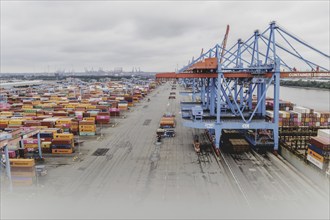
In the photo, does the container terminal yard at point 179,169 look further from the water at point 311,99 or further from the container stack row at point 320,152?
the water at point 311,99

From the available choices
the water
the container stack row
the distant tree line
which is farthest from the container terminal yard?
the distant tree line

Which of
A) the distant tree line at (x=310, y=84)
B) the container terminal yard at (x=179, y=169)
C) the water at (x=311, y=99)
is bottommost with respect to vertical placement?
the container terminal yard at (x=179, y=169)

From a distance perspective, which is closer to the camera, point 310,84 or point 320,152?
point 320,152

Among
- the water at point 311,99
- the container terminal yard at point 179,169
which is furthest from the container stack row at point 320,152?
Answer: the water at point 311,99

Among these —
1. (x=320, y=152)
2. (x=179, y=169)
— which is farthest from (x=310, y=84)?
(x=179, y=169)

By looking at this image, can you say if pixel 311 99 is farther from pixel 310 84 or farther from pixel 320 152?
pixel 320 152

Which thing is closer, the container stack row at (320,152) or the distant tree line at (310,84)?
the container stack row at (320,152)

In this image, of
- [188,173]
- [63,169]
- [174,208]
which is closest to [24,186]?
[63,169]

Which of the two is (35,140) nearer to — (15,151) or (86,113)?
(15,151)

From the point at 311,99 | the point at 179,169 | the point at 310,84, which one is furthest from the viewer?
the point at 310,84

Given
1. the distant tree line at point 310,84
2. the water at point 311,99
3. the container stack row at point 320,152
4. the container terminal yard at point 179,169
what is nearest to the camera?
the container terminal yard at point 179,169

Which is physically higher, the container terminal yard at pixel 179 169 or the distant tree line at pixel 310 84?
the distant tree line at pixel 310 84
